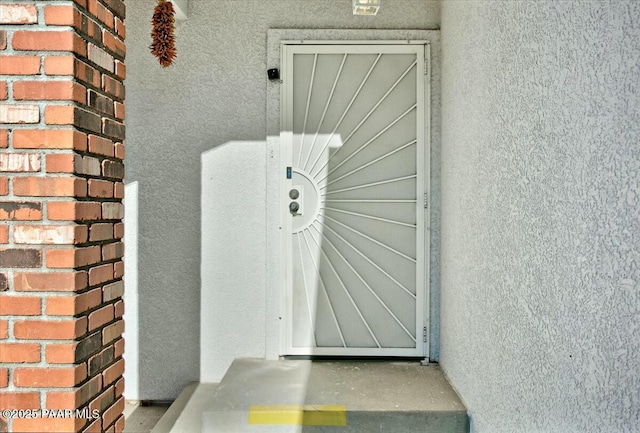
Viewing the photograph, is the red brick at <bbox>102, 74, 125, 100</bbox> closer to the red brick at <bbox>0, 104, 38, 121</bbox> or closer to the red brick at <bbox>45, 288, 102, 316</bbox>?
the red brick at <bbox>0, 104, 38, 121</bbox>

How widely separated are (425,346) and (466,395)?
876 millimetres

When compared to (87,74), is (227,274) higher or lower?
lower

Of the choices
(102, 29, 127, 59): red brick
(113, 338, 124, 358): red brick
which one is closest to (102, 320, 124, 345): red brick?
(113, 338, 124, 358): red brick

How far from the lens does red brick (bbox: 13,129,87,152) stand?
Result: 158 cm

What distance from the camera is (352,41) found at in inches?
160

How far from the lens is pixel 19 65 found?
1588mm

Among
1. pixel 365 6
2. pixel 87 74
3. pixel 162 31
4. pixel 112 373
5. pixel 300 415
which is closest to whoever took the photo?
pixel 87 74

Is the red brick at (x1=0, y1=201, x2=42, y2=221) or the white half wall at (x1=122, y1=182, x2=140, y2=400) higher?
the red brick at (x1=0, y1=201, x2=42, y2=221)

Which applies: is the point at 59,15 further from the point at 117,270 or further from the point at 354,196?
the point at 354,196

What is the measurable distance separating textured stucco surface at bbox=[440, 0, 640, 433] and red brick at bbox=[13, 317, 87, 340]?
162cm

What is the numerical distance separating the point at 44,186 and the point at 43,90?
0.29 meters

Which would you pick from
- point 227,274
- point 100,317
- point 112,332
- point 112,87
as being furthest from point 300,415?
point 112,87

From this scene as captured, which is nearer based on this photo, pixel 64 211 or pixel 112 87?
pixel 64 211

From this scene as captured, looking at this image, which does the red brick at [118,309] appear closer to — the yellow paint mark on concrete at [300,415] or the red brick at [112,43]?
the red brick at [112,43]
